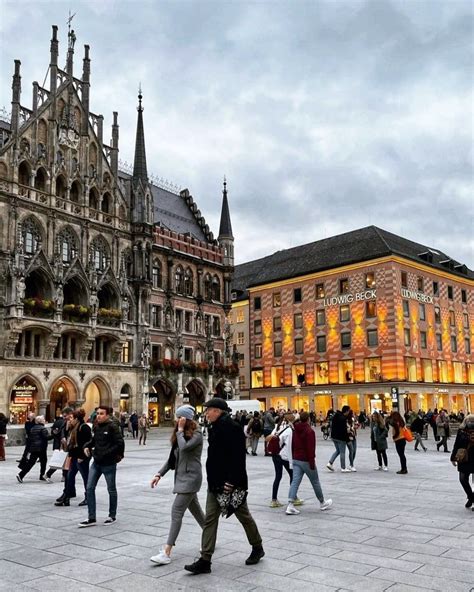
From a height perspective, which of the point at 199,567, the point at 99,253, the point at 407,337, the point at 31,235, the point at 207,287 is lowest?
the point at 199,567

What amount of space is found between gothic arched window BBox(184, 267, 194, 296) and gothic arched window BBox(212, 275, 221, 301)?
297cm

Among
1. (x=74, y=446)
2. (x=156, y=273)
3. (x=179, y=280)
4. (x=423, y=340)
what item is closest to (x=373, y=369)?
(x=423, y=340)

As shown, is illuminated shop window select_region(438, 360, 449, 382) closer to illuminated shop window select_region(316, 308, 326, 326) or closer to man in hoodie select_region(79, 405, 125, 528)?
illuminated shop window select_region(316, 308, 326, 326)

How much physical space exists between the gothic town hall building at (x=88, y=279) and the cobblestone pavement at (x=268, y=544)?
88.4 feet

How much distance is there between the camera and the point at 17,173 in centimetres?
4056

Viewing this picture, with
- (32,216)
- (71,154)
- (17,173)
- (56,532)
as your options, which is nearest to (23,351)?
(32,216)

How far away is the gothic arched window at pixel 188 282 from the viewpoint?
54812mm

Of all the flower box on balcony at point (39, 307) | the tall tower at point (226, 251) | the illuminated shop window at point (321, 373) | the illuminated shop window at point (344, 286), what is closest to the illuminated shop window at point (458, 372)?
the illuminated shop window at point (321, 373)

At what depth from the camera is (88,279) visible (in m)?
43.6

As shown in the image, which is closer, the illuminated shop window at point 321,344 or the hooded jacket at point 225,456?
the hooded jacket at point 225,456

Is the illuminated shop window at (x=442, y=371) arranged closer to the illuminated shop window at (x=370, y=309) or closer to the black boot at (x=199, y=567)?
the illuminated shop window at (x=370, y=309)

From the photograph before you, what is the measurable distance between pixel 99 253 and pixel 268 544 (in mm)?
39915

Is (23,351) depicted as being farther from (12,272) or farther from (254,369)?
(254,369)

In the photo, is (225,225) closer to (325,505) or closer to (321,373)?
(321,373)
